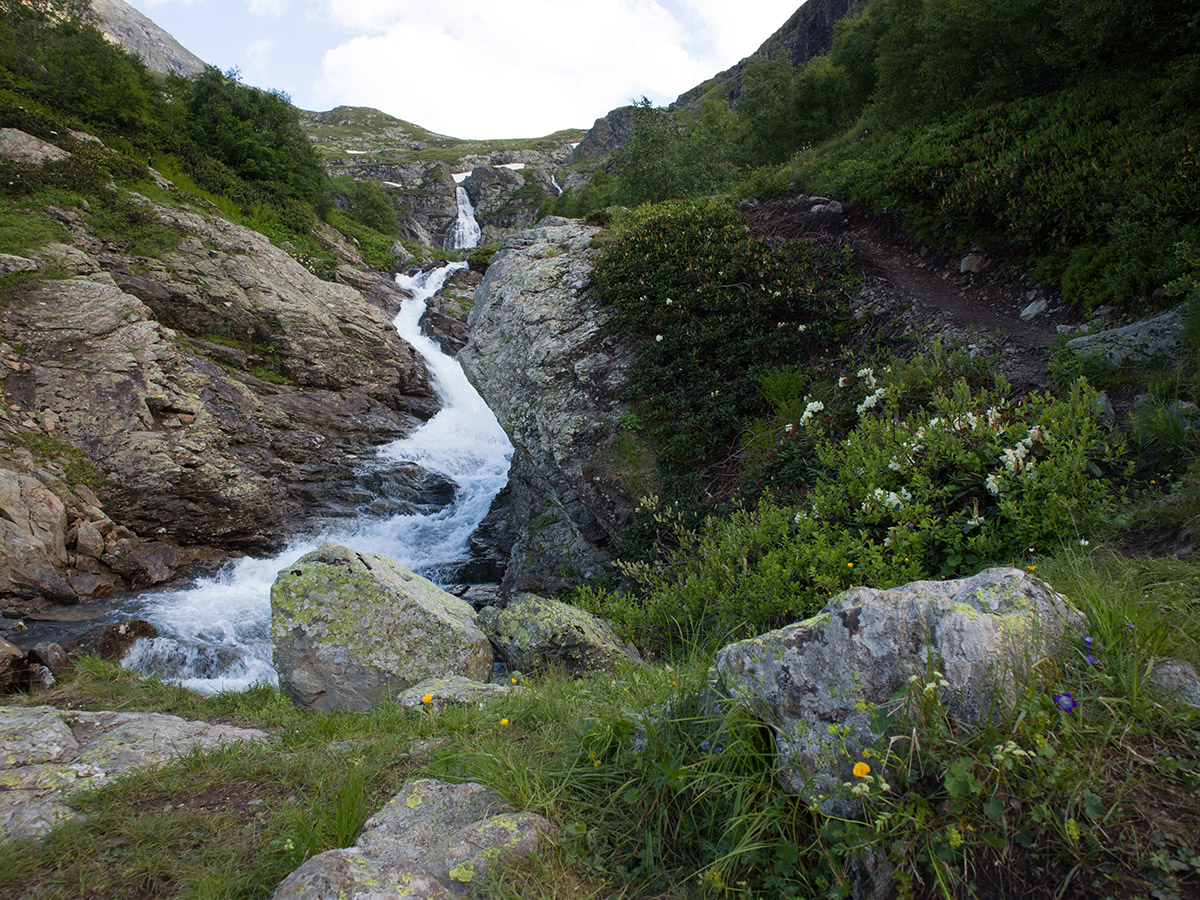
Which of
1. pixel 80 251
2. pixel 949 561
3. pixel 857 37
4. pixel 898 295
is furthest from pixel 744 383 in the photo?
pixel 80 251

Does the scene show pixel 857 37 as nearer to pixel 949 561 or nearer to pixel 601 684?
pixel 949 561

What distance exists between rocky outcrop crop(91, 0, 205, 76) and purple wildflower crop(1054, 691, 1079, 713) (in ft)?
629

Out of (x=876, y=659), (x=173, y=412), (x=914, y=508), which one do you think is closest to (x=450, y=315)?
(x=173, y=412)

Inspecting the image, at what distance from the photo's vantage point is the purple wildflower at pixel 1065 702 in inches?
72.9

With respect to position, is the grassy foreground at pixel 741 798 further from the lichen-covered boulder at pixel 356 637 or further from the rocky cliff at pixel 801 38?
the rocky cliff at pixel 801 38

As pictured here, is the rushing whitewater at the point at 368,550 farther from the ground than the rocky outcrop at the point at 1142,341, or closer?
farther from the ground

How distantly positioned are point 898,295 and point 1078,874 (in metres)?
7.90

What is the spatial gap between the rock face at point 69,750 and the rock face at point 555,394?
5592mm

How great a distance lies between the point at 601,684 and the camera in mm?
3914

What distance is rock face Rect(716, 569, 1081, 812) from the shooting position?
206cm

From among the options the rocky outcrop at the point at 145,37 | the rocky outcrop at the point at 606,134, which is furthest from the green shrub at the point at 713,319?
the rocky outcrop at the point at 145,37

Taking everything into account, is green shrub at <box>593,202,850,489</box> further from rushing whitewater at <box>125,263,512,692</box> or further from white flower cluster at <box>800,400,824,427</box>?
rushing whitewater at <box>125,263,512,692</box>

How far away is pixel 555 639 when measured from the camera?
5762mm

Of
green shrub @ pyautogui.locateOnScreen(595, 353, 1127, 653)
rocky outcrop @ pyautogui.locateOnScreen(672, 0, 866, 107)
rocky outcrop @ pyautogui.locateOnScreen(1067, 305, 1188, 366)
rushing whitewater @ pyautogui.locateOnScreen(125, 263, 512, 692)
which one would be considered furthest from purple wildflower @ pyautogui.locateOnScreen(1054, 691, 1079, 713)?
rocky outcrop @ pyautogui.locateOnScreen(672, 0, 866, 107)
